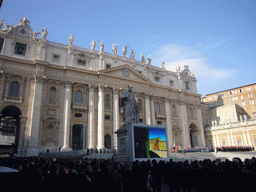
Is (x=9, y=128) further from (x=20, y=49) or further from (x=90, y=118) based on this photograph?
(x=90, y=118)

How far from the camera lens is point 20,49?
31281mm

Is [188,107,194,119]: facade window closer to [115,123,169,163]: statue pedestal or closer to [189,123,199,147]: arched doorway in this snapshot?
[189,123,199,147]: arched doorway

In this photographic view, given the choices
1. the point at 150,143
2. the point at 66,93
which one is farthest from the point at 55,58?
Result: the point at 150,143

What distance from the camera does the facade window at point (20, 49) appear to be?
102 feet

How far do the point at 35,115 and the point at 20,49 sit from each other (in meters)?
11.0

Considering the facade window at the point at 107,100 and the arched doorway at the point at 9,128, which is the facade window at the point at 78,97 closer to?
the facade window at the point at 107,100

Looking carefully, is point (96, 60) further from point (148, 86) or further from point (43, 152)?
point (43, 152)

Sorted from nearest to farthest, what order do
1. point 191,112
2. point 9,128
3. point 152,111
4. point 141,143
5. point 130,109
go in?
point 141,143 < point 130,109 < point 152,111 < point 9,128 < point 191,112

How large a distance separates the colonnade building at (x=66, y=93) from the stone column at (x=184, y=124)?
226 millimetres

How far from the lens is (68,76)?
32.8 metres

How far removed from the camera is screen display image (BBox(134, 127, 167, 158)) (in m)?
14.0

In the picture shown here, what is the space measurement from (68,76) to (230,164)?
97.6 feet

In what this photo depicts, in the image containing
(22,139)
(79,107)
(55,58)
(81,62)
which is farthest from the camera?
(81,62)

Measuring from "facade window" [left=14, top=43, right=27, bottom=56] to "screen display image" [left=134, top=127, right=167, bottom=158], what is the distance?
2576 cm
